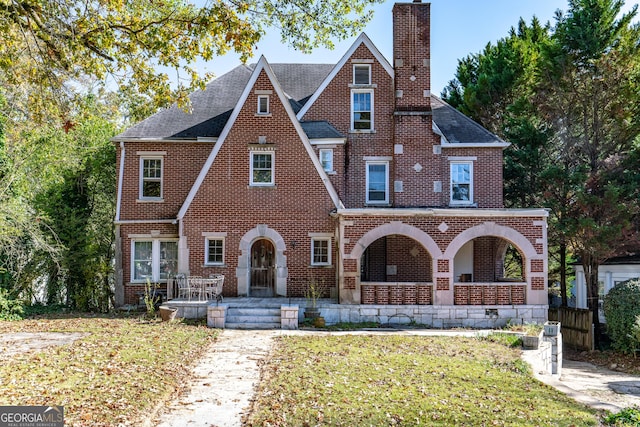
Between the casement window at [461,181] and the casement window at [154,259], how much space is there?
11.0 m

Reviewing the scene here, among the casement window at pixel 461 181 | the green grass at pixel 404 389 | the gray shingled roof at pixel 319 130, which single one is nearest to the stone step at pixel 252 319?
the green grass at pixel 404 389

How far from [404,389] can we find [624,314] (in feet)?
43.7

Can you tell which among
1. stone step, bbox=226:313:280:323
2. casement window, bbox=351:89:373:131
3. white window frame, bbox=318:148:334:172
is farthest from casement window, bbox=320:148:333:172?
stone step, bbox=226:313:280:323

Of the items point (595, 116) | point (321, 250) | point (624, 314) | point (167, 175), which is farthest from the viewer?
point (595, 116)

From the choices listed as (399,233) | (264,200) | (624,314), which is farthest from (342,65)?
(624,314)

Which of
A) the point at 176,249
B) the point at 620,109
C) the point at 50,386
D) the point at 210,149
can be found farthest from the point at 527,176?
the point at 50,386

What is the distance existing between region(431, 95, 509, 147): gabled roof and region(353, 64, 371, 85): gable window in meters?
3.27

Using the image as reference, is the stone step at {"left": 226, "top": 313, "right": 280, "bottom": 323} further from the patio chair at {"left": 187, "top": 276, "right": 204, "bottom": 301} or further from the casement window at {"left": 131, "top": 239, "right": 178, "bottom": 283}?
the casement window at {"left": 131, "top": 239, "right": 178, "bottom": 283}

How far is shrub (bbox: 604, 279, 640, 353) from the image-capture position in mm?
18688

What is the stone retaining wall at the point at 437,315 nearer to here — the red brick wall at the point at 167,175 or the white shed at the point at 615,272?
the white shed at the point at 615,272

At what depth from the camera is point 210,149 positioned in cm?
2097

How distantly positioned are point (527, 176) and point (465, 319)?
1045 cm

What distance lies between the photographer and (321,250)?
19.5 m

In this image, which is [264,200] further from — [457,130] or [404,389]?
[404,389]
